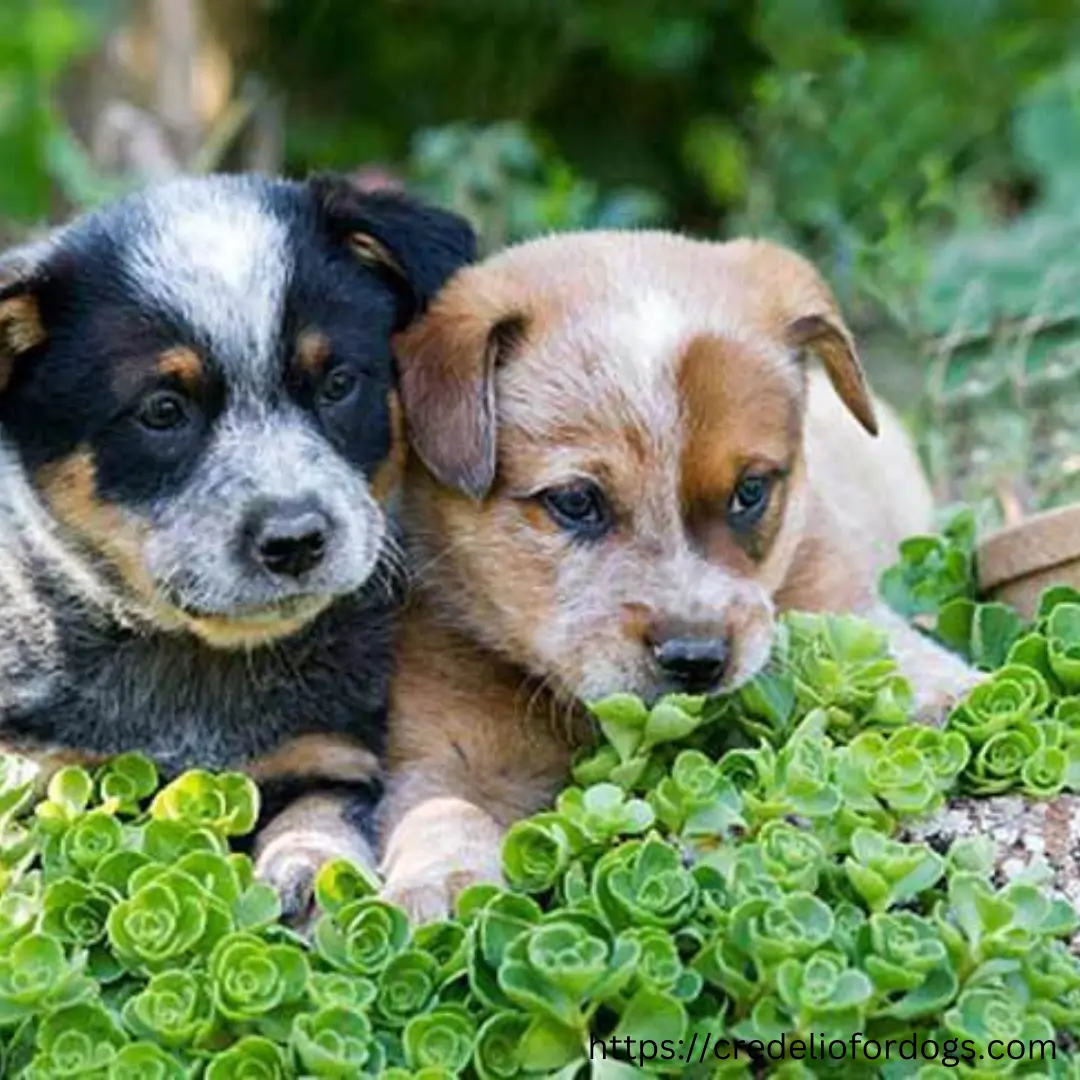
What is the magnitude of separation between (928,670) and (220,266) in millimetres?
1197

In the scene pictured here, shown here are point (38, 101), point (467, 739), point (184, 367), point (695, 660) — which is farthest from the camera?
point (38, 101)

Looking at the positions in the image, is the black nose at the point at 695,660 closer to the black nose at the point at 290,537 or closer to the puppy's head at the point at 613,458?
the puppy's head at the point at 613,458

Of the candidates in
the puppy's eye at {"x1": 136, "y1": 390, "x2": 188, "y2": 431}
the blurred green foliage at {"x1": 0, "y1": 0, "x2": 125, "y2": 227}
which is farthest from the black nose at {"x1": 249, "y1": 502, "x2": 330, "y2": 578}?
the blurred green foliage at {"x1": 0, "y1": 0, "x2": 125, "y2": 227}

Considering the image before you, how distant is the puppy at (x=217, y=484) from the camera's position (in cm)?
364

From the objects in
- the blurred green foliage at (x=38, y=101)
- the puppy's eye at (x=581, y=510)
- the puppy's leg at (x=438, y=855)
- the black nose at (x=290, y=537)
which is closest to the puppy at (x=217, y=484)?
the black nose at (x=290, y=537)

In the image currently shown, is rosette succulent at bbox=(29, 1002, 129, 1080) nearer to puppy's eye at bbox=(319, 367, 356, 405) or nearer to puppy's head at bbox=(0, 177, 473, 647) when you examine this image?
puppy's head at bbox=(0, 177, 473, 647)

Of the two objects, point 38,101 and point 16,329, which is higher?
point 16,329

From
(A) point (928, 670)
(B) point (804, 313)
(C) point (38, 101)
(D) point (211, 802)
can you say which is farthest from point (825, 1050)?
(C) point (38, 101)

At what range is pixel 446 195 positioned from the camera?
7410 millimetres

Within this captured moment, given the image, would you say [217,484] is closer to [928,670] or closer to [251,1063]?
[251,1063]

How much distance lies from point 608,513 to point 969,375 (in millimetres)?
2592

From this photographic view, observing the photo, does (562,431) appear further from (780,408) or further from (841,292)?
(841,292)

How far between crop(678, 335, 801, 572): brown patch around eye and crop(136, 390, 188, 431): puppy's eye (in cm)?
71

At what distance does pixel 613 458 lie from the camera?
145 inches
